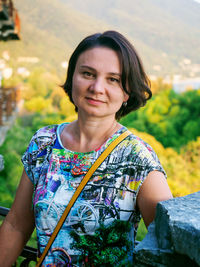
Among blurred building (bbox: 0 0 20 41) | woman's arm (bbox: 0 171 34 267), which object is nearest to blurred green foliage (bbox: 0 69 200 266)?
blurred building (bbox: 0 0 20 41)

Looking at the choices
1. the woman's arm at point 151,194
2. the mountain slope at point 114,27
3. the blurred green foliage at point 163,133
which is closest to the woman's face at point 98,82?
the woman's arm at point 151,194

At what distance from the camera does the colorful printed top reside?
0.85 m

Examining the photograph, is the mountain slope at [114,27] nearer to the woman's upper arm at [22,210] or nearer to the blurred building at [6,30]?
the blurred building at [6,30]

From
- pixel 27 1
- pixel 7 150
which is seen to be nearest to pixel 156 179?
pixel 7 150

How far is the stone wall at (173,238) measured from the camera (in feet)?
1.76

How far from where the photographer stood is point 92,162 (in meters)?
0.93

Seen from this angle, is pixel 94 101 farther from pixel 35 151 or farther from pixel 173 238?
pixel 173 238

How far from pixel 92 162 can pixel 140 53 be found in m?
6.23

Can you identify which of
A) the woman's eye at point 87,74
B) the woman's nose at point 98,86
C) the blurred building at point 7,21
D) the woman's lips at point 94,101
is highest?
the blurred building at point 7,21

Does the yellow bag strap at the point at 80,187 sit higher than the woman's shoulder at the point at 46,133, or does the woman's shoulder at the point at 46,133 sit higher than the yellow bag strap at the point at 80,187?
the woman's shoulder at the point at 46,133

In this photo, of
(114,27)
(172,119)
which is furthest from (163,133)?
(114,27)

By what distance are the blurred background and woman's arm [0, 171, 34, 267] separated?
3.48 m

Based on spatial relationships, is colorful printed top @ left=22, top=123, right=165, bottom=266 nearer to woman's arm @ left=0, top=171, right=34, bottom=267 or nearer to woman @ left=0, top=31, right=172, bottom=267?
woman @ left=0, top=31, right=172, bottom=267

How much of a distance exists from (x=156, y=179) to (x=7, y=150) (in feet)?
28.8
